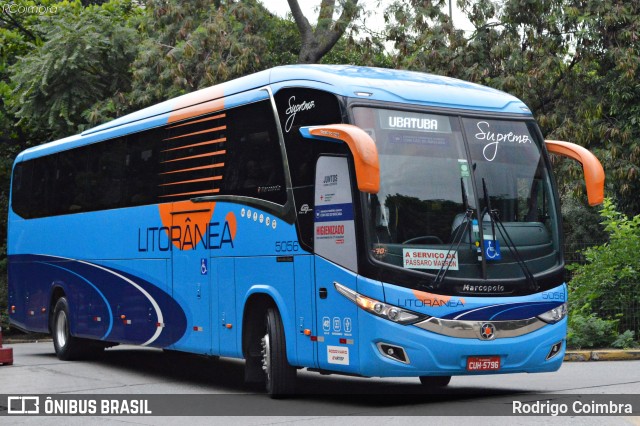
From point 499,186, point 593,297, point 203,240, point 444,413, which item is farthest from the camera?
point 593,297

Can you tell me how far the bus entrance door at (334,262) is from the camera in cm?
1107

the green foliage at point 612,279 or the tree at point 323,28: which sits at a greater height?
the tree at point 323,28

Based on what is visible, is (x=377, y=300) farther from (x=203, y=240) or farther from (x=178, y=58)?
(x=178, y=58)

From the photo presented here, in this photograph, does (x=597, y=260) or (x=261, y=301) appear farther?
(x=597, y=260)

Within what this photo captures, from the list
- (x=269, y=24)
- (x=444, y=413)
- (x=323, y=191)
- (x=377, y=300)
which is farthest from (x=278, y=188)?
(x=269, y=24)

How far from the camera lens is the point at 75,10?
30203 mm

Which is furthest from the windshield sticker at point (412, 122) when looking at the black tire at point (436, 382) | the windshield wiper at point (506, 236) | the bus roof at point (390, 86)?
the black tire at point (436, 382)

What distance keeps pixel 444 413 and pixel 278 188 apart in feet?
10.8

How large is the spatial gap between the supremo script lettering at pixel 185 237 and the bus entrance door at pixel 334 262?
2.25 meters

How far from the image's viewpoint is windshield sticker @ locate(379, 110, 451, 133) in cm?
1134

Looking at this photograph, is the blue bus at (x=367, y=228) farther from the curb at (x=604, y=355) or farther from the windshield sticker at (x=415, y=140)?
the curb at (x=604, y=355)

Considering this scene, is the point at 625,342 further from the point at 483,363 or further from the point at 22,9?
the point at 22,9

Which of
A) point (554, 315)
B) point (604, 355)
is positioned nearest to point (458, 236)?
point (554, 315)

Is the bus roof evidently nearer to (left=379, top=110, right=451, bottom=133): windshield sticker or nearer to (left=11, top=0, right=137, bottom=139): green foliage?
(left=379, top=110, right=451, bottom=133): windshield sticker
